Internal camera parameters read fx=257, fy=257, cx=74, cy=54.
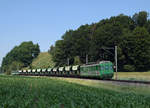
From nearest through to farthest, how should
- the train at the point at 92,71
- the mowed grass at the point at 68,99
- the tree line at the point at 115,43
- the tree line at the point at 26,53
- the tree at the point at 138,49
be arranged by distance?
the mowed grass at the point at 68,99 < the train at the point at 92,71 < the tree at the point at 138,49 < the tree line at the point at 115,43 < the tree line at the point at 26,53

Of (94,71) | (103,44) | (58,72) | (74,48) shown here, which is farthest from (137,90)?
(74,48)

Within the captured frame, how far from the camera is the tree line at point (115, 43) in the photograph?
82188 mm

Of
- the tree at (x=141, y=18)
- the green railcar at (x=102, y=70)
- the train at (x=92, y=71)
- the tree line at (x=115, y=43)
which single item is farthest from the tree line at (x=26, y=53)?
the green railcar at (x=102, y=70)

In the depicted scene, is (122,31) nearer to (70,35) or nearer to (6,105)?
(70,35)

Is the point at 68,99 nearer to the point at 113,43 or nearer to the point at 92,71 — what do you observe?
the point at 92,71

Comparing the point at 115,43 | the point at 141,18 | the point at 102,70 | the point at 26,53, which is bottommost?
the point at 102,70

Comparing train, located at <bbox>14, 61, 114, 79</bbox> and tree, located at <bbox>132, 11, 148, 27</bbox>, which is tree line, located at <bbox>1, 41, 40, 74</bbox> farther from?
train, located at <bbox>14, 61, 114, 79</bbox>

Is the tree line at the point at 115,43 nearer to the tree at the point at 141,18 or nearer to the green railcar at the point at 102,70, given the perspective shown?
the tree at the point at 141,18

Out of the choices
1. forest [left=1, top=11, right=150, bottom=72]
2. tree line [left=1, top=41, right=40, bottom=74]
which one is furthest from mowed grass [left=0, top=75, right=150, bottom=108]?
tree line [left=1, top=41, right=40, bottom=74]

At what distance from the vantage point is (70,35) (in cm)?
12694

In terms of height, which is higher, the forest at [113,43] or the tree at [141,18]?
the tree at [141,18]

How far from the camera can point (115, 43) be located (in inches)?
3524

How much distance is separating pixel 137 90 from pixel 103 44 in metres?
62.6

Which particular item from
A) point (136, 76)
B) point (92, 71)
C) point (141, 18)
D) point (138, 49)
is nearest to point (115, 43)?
point (138, 49)
